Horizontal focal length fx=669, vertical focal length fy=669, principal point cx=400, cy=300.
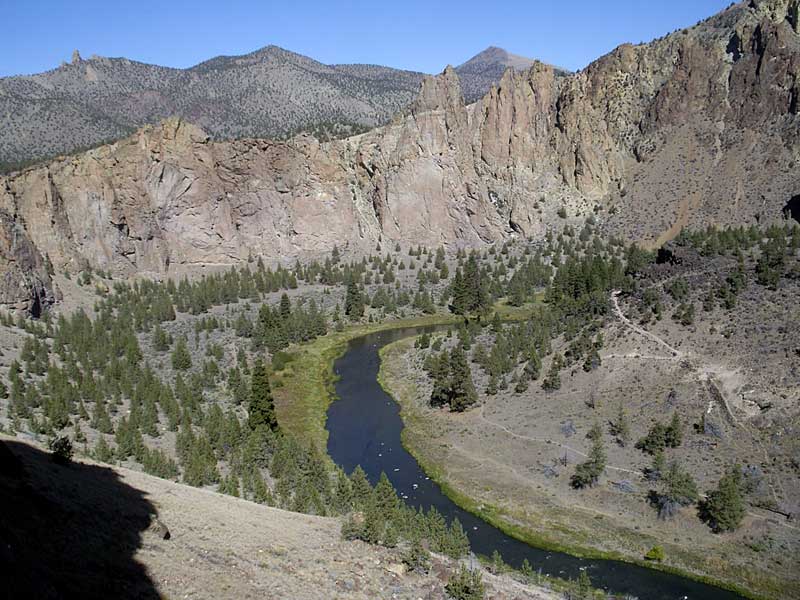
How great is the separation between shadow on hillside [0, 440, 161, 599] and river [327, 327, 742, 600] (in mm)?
21851

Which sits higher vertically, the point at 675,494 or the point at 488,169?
the point at 488,169

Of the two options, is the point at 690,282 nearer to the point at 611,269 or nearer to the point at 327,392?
the point at 611,269

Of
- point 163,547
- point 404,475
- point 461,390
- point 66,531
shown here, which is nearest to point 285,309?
point 461,390

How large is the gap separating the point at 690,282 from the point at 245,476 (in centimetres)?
4880

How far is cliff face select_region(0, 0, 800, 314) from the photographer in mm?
115375

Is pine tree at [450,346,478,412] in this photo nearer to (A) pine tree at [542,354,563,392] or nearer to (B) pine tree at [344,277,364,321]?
(A) pine tree at [542,354,563,392]

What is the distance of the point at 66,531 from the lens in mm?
22484

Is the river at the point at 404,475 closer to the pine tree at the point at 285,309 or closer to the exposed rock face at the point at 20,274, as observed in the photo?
the pine tree at the point at 285,309

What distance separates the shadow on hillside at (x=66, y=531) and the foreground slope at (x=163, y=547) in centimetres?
5

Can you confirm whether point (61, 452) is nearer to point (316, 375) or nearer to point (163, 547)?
point (163, 547)

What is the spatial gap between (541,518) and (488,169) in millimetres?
100879

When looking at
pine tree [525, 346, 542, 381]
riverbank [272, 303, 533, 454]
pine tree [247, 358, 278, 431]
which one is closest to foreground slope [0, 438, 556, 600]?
pine tree [247, 358, 278, 431]

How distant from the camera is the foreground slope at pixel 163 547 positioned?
65.6 ft

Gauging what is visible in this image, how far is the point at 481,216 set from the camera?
132 metres
